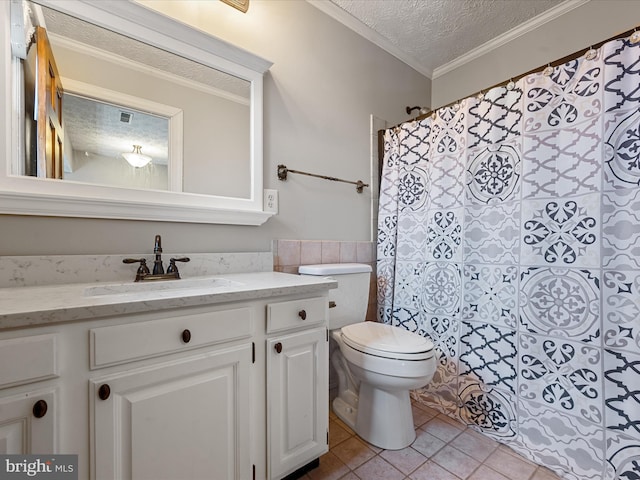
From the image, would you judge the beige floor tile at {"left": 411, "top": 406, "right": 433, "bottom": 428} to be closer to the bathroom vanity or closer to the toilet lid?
the toilet lid

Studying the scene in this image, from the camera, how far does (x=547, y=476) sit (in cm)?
116

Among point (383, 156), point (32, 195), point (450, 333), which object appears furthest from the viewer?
point (383, 156)

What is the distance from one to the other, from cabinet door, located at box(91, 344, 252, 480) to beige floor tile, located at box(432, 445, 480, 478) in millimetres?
855

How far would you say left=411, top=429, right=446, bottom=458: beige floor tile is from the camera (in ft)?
4.21

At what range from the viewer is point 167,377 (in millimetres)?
777

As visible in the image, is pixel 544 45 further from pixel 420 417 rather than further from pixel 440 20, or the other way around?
pixel 420 417

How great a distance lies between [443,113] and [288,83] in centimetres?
92

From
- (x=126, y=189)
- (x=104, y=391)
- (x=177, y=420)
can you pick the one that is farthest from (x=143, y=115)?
(x=177, y=420)

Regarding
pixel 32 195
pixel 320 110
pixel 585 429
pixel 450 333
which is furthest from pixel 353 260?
pixel 32 195

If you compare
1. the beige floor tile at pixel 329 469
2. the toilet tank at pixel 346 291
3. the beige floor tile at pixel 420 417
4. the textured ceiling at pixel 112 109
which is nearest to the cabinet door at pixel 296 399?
the beige floor tile at pixel 329 469

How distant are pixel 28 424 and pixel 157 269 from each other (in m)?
0.59

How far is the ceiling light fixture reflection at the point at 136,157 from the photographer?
1.15m

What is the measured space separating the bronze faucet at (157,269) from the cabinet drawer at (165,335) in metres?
0.41

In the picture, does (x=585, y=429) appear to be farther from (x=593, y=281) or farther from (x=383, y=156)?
(x=383, y=156)
